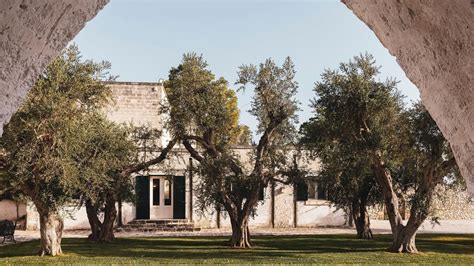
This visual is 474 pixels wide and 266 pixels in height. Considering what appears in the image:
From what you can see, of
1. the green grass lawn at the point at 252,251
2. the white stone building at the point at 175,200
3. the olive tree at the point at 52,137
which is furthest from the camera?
the white stone building at the point at 175,200

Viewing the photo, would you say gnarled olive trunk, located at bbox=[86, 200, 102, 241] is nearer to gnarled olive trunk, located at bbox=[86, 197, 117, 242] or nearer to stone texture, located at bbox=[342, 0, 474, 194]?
gnarled olive trunk, located at bbox=[86, 197, 117, 242]

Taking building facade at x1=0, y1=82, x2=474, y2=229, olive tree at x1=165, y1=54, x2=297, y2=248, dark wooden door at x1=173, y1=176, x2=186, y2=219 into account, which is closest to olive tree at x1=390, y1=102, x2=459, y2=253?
olive tree at x1=165, y1=54, x2=297, y2=248

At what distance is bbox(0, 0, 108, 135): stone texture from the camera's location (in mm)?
2201

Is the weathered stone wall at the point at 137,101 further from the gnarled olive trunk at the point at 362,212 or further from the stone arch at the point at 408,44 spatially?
the stone arch at the point at 408,44

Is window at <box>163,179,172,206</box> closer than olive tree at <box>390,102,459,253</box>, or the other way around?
olive tree at <box>390,102,459,253</box>

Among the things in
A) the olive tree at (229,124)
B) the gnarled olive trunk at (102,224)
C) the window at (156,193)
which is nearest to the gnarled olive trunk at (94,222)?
the gnarled olive trunk at (102,224)

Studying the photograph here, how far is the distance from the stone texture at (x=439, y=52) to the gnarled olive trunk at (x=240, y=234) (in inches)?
723

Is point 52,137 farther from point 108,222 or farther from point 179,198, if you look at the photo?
point 179,198

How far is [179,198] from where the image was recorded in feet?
98.5

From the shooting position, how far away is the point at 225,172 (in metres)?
20.2

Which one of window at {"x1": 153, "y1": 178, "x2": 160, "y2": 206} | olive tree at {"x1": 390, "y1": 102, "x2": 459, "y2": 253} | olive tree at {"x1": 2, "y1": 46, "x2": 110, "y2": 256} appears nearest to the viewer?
olive tree at {"x1": 2, "y1": 46, "x2": 110, "y2": 256}

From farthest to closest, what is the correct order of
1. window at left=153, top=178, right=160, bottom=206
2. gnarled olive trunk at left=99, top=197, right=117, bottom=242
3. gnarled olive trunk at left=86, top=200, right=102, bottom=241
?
window at left=153, top=178, right=160, bottom=206
gnarled olive trunk at left=86, top=200, right=102, bottom=241
gnarled olive trunk at left=99, top=197, right=117, bottom=242

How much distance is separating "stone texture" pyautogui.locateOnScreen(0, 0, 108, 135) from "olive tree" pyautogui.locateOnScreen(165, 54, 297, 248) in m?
17.4

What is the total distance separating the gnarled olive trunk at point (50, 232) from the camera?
55.5 ft
